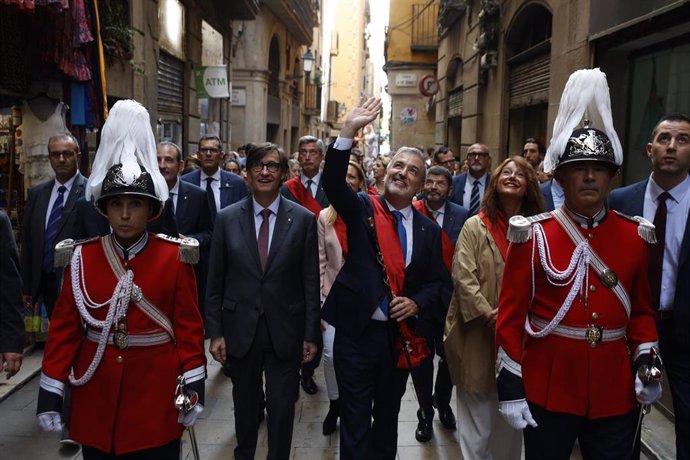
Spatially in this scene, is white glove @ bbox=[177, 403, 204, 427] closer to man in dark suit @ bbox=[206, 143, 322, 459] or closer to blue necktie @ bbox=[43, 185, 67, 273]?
man in dark suit @ bbox=[206, 143, 322, 459]

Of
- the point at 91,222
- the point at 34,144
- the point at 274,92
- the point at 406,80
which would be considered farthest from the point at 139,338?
the point at 406,80

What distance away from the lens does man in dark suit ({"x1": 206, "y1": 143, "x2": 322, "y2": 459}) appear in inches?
153

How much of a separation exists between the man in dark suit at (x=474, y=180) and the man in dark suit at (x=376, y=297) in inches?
130

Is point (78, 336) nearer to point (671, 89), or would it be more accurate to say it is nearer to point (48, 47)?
point (48, 47)

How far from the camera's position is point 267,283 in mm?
3893

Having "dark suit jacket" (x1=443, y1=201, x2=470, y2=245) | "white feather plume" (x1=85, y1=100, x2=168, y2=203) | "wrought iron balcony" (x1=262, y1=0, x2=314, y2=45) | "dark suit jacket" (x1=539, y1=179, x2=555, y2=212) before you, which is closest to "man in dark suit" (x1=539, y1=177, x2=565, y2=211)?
"dark suit jacket" (x1=539, y1=179, x2=555, y2=212)

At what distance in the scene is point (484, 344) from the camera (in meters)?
3.98

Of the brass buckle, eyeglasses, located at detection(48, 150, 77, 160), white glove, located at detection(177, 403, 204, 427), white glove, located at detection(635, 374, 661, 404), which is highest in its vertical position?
eyeglasses, located at detection(48, 150, 77, 160)

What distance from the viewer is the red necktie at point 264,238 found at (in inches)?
156

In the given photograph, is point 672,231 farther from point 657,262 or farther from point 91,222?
point 91,222

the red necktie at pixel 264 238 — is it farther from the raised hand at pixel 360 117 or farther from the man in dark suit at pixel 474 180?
the man in dark suit at pixel 474 180

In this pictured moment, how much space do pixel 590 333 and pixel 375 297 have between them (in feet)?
4.00

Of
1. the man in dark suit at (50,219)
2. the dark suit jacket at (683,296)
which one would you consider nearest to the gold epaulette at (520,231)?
the dark suit jacket at (683,296)

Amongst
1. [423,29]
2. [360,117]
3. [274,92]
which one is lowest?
[360,117]
